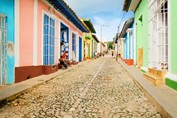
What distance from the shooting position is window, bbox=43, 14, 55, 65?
11805mm

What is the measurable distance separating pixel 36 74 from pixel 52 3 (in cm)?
432

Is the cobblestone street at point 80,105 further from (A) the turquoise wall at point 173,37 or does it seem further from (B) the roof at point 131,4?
(B) the roof at point 131,4

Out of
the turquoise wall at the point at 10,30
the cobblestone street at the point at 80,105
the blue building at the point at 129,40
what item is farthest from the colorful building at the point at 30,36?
the blue building at the point at 129,40

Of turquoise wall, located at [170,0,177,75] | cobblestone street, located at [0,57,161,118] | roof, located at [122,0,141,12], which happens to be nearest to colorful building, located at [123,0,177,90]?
turquoise wall, located at [170,0,177,75]

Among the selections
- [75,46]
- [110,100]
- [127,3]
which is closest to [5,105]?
[110,100]

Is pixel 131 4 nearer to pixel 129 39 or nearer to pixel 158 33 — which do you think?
pixel 158 33

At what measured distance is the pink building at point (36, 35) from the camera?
8672 mm

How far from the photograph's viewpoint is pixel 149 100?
5.76m

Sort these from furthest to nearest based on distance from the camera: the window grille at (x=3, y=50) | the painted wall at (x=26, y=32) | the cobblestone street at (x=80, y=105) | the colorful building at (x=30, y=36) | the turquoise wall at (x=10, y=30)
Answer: the painted wall at (x=26, y=32) < the colorful building at (x=30, y=36) < the turquoise wall at (x=10, y=30) < the window grille at (x=3, y=50) < the cobblestone street at (x=80, y=105)

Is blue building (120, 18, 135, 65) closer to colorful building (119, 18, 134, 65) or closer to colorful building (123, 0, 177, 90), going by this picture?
colorful building (119, 18, 134, 65)

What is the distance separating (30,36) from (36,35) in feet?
2.04

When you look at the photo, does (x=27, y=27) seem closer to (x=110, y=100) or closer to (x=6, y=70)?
(x=6, y=70)

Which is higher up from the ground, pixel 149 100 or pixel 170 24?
pixel 170 24

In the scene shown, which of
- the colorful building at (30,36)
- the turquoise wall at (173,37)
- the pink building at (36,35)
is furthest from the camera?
the pink building at (36,35)
